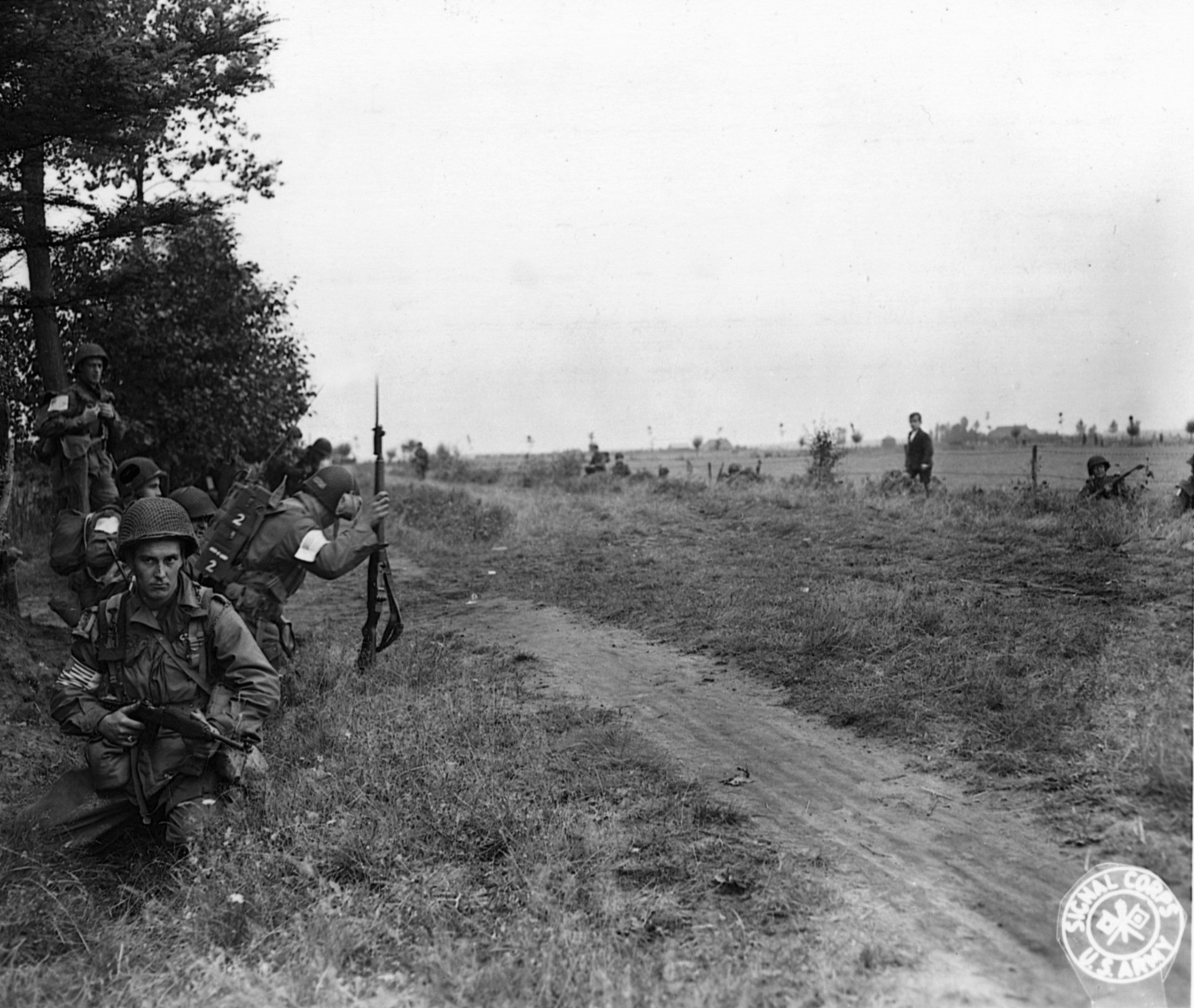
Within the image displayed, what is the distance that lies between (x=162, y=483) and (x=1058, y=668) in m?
9.67

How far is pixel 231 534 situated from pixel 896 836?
4280 millimetres

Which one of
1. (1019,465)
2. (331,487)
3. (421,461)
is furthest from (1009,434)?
(421,461)

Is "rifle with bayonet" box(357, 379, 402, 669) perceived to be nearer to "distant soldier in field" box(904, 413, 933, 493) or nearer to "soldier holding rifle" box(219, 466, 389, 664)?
"soldier holding rifle" box(219, 466, 389, 664)

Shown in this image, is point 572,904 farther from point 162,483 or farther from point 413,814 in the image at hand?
point 162,483

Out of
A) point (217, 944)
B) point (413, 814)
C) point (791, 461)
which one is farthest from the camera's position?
point (791, 461)

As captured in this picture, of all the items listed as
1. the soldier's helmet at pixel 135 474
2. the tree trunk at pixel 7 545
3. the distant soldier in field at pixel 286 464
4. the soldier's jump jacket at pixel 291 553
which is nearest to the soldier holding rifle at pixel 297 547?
the soldier's jump jacket at pixel 291 553

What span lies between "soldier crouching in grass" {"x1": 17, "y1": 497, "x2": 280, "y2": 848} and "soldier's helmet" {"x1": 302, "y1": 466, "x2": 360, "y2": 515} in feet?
6.34

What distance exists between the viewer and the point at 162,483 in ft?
37.8

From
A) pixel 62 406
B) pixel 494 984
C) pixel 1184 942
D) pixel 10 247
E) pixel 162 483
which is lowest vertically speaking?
pixel 494 984

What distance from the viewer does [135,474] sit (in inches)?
321

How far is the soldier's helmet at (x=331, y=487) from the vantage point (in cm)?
667

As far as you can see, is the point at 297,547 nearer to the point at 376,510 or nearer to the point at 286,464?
the point at 376,510

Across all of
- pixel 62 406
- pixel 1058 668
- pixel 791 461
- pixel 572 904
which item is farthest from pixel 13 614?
pixel 791 461

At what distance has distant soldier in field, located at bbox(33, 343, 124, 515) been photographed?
25.9 feet
